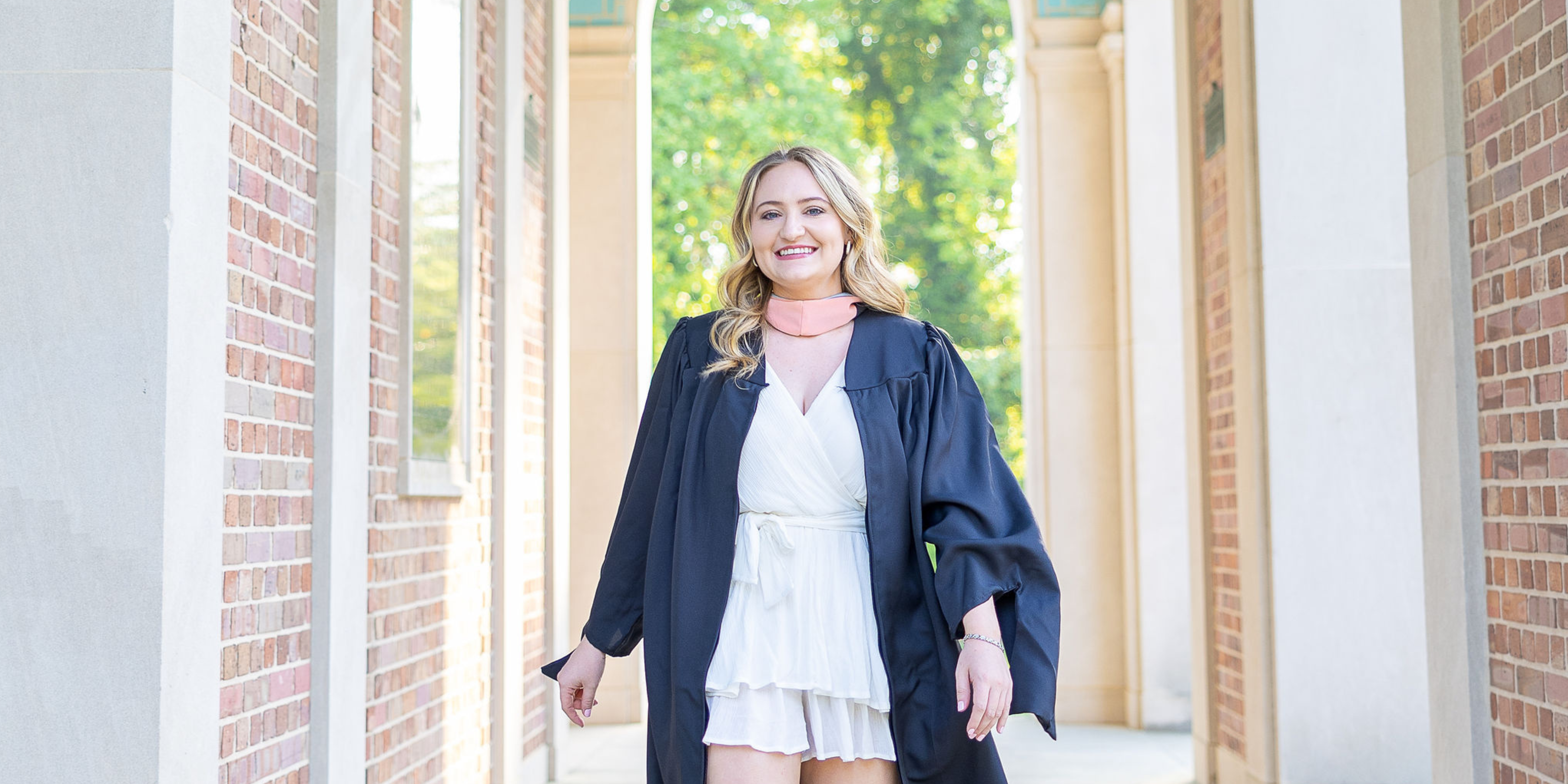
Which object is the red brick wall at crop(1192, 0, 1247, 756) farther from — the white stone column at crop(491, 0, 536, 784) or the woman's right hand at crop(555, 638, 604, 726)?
the woman's right hand at crop(555, 638, 604, 726)

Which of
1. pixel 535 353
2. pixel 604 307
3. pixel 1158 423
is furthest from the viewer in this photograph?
pixel 604 307

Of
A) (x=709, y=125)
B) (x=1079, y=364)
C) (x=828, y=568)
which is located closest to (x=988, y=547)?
(x=828, y=568)

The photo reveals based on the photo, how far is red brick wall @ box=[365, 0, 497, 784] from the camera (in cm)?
439

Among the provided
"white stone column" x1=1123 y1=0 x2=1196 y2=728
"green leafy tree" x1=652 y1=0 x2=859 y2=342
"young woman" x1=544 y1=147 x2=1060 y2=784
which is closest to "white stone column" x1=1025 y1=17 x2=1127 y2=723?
"white stone column" x1=1123 y1=0 x2=1196 y2=728

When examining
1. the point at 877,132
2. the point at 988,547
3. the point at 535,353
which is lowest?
the point at 988,547

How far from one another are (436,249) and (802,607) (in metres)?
2.65

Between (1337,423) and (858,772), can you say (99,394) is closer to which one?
(858,772)

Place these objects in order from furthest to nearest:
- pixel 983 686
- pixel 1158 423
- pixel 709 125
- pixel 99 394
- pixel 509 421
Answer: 1. pixel 709 125
2. pixel 1158 423
3. pixel 509 421
4. pixel 99 394
5. pixel 983 686

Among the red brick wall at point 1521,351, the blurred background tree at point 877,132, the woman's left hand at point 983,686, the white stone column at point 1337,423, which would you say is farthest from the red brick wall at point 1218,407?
the blurred background tree at point 877,132

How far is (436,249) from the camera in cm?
497

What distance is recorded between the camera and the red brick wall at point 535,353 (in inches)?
252

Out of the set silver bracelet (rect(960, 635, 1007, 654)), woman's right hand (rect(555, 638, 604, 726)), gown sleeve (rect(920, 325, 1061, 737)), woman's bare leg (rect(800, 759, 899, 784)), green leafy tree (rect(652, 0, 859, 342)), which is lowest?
woman's bare leg (rect(800, 759, 899, 784))

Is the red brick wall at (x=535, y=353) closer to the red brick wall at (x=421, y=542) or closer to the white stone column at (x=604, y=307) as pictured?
the red brick wall at (x=421, y=542)

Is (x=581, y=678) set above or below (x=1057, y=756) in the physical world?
above
